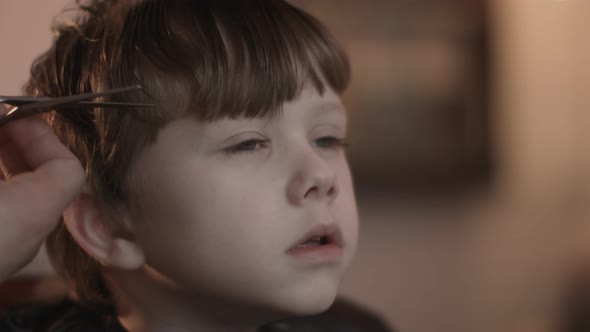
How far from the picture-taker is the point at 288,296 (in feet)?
2.46

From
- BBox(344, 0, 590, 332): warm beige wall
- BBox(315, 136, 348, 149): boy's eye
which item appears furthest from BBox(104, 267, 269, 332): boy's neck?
BBox(344, 0, 590, 332): warm beige wall

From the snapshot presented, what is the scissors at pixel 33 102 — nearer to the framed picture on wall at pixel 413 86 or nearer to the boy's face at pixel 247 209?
the boy's face at pixel 247 209

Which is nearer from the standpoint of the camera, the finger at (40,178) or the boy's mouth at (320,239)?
the finger at (40,178)

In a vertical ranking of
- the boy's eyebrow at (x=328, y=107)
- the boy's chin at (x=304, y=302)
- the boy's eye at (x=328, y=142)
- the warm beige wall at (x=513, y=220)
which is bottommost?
the warm beige wall at (x=513, y=220)

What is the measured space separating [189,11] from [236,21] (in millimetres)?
62

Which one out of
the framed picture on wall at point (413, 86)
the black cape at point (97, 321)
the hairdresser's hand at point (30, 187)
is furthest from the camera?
the framed picture on wall at point (413, 86)

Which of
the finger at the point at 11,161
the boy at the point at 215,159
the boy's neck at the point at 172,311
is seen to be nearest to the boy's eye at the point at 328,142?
the boy at the point at 215,159

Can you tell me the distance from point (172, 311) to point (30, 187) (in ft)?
1.02

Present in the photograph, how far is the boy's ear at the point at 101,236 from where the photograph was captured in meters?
0.82

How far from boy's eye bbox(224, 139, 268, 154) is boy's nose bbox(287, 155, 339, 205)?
0.06 m

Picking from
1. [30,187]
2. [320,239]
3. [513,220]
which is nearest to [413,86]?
[513,220]

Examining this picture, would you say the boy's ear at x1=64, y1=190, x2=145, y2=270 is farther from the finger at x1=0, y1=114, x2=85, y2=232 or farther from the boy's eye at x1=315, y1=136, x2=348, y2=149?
the boy's eye at x1=315, y1=136, x2=348, y2=149

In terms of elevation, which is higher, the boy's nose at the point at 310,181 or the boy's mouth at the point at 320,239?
the boy's nose at the point at 310,181

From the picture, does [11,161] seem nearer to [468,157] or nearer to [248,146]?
[248,146]
